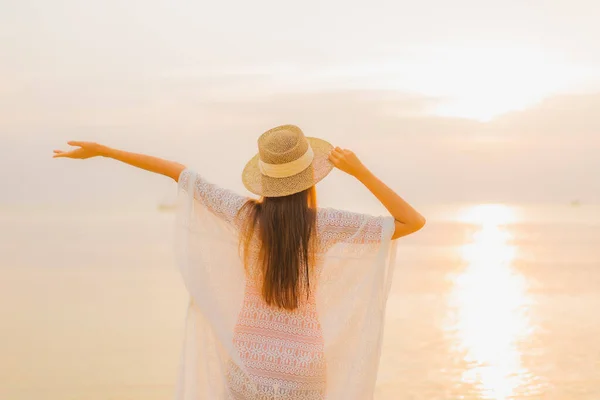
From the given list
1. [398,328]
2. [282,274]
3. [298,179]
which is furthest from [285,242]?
[398,328]

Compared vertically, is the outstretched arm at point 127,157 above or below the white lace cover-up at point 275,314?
above

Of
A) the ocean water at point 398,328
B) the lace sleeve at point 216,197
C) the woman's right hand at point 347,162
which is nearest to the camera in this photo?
the woman's right hand at point 347,162

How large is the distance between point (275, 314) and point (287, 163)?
52 centimetres

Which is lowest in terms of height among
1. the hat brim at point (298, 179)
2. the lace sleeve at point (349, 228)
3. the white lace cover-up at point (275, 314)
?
the white lace cover-up at point (275, 314)

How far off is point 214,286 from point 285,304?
38 cm

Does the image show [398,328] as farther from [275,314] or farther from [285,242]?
[285,242]

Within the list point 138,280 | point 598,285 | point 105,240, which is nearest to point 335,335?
point 138,280

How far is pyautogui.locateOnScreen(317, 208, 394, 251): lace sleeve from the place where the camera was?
2848 millimetres

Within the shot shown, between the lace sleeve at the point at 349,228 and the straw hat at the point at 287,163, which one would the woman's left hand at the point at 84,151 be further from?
the lace sleeve at the point at 349,228

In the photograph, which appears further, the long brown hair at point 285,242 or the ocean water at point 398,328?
the ocean water at point 398,328

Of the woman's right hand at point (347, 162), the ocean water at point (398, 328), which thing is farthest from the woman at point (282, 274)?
the ocean water at point (398, 328)

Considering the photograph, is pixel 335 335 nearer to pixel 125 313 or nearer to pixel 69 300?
pixel 125 313

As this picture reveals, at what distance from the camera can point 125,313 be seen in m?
8.30

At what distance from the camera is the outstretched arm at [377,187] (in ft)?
9.15
